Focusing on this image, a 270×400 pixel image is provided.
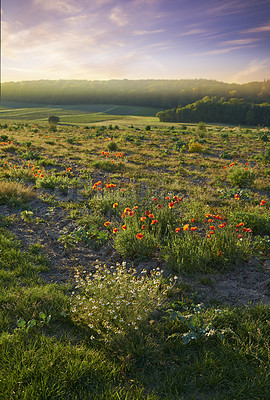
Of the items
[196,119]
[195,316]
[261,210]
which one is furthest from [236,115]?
[195,316]

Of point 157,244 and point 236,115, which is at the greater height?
point 236,115

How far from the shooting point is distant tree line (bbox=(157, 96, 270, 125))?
6300 cm

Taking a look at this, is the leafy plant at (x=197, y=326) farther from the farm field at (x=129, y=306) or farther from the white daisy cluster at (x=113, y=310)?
the white daisy cluster at (x=113, y=310)

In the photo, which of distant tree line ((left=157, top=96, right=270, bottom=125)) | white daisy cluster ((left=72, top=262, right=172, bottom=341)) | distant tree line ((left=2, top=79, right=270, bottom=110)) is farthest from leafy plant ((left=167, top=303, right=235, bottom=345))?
distant tree line ((left=2, top=79, right=270, bottom=110))

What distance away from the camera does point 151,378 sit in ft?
6.93

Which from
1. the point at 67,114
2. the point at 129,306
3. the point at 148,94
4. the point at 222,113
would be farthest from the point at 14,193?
the point at 148,94

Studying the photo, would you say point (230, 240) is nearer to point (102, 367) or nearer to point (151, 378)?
point (151, 378)

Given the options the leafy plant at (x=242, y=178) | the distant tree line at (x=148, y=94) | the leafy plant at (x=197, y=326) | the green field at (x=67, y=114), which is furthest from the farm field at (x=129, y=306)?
the distant tree line at (x=148, y=94)

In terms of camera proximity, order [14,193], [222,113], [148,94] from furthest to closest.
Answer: [148,94] < [222,113] < [14,193]

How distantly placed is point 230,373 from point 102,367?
115 cm

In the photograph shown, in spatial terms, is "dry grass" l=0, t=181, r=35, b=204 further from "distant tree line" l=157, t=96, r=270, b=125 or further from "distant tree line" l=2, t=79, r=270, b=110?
"distant tree line" l=2, t=79, r=270, b=110

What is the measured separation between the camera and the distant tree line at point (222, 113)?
63003 millimetres

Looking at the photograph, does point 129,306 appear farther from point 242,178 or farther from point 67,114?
point 67,114

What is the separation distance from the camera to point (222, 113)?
67.1 metres
